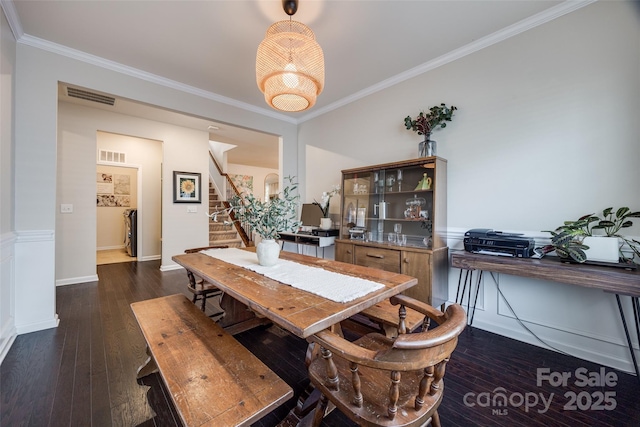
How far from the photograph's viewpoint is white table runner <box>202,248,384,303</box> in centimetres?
134

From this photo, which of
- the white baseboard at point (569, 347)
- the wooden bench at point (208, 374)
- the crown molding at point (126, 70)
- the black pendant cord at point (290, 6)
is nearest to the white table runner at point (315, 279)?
the wooden bench at point (208, 374)

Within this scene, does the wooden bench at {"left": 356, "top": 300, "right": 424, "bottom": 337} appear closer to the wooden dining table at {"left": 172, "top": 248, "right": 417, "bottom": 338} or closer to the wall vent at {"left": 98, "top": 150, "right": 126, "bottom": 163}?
the wooden dining table at {"left": 172, "top": 248, "right": 417, "bottom": 338}

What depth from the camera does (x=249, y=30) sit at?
2.30 m

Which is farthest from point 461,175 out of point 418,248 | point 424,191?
point 418,248

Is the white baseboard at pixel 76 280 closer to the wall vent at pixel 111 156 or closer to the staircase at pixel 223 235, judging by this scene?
Answer: the staircase at pixel 223 235

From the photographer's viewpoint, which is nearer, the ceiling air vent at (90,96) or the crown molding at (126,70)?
the crown molding at (126,70)

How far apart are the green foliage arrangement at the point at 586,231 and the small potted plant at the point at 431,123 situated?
4.28ft

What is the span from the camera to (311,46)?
6.07ft

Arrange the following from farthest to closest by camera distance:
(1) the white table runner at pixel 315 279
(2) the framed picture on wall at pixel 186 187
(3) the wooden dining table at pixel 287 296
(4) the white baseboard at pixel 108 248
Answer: (4) the white baseboard at pixel 108 248
(2) the framed picture on wall at pixel 186 187
(1) the white table runner at pixel 315 279
(3) the wooden dining table at pixel 287 296

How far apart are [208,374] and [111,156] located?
5.89 metres

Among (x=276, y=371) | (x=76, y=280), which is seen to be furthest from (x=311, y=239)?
(x=76, y=280)

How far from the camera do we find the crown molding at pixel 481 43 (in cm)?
206

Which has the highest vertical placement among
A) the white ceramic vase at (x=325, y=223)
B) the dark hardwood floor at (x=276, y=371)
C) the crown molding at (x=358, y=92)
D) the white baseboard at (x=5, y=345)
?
the crown molding at (x=358, y=92)

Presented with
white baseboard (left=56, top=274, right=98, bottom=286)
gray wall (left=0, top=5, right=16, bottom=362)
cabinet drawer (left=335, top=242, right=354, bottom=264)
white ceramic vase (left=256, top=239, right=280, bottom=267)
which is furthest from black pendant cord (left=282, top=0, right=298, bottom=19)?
white baseboard (left=56, top=274, right=98, bottom=286)
